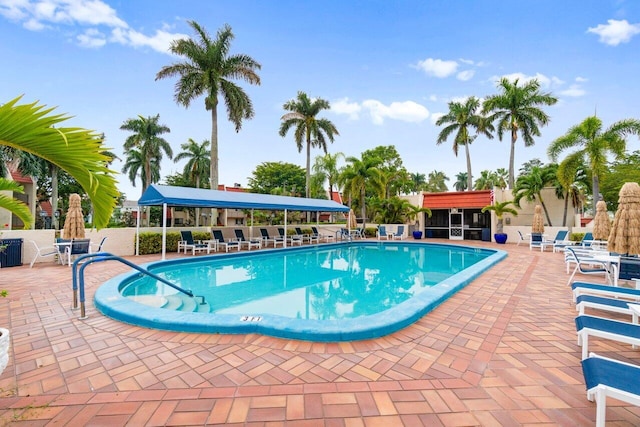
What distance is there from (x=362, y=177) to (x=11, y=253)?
→ 18.5 metres

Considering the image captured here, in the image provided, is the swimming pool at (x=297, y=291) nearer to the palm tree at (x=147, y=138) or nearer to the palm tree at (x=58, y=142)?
the palm tree at (x=58, y=142)

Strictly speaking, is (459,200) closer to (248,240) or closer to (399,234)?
(399,234)

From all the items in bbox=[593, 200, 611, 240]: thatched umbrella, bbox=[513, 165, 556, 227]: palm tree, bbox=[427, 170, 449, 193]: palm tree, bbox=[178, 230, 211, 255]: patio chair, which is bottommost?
bbox=[178, 230, 211, 255]: patio chair

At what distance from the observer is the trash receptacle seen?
841 centimetres

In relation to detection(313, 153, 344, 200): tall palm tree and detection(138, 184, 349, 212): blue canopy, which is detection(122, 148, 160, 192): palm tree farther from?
detection(138, 184, 349, 212): blue canopy

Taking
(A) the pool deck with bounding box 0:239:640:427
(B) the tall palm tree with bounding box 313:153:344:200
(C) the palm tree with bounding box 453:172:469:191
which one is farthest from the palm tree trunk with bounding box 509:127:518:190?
(C) the palm tree with bounding box 453:172:469:191

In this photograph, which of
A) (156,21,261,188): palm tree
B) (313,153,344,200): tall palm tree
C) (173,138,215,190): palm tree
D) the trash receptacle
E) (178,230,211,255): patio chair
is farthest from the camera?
(173,138,215,190): palm tree

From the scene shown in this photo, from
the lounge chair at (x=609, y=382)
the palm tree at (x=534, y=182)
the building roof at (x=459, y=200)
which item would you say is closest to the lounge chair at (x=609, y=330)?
the lounge chair at (x=609, y=382)

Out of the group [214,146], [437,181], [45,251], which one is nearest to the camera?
[45,251]

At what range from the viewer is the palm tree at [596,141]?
14898 millimetres

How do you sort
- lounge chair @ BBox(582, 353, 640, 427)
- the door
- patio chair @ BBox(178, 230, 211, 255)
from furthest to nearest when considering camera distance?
1. the door
2. patio chair @ BBox(178, 230, 211, 255)
3. lounge chair @ BBox(582, 353, 640, 427)

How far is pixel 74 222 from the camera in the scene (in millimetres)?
9219

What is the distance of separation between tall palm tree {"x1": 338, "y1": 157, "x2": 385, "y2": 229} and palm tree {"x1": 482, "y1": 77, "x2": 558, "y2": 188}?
10034mm

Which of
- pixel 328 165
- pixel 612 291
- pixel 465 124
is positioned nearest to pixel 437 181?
pixel 465 124
